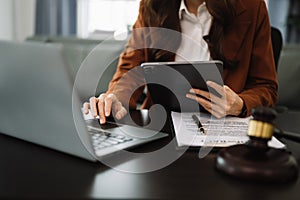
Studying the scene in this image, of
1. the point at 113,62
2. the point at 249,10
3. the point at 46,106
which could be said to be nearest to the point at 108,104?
the point at 46,106

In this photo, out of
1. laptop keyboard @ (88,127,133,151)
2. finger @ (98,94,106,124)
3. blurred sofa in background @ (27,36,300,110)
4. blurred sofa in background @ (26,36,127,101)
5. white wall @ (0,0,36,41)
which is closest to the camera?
laptop keyboard @ (88,127,133,151)

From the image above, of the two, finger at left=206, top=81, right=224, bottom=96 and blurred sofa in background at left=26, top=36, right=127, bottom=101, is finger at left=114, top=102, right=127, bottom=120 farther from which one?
blurred sofa in background at left=26, top=36, right=127, bottom=101

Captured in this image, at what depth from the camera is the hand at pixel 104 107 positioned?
848mm

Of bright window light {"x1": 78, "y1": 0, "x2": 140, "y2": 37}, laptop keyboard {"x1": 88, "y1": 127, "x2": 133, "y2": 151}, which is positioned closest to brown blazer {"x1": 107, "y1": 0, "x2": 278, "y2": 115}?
laptop keyboard {"x1": 88, "y1": 127, "x2": 133, "y2": 151}

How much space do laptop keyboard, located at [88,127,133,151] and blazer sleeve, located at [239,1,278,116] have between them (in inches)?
19.2

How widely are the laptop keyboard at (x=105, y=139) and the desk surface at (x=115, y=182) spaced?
0.06 m

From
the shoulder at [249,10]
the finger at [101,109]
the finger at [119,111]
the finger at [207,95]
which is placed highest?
the shoulder at [249,10]

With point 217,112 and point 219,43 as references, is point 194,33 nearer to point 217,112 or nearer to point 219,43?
point 219,43

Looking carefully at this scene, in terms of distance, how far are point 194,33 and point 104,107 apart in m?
0.49

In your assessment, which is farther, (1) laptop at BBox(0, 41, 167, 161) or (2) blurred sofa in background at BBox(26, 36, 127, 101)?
(2) blurred sofa in background at BBox(26, 36, 127, 101)

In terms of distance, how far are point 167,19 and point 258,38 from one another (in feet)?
0.99

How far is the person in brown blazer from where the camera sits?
108cm

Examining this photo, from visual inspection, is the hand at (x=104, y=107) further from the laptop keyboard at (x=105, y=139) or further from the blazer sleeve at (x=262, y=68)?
the blazer sleeve at (x=262, y=68)

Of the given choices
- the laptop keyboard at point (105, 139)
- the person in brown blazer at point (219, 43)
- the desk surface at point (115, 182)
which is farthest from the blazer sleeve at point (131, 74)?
the desk surface at point (115, 182)
